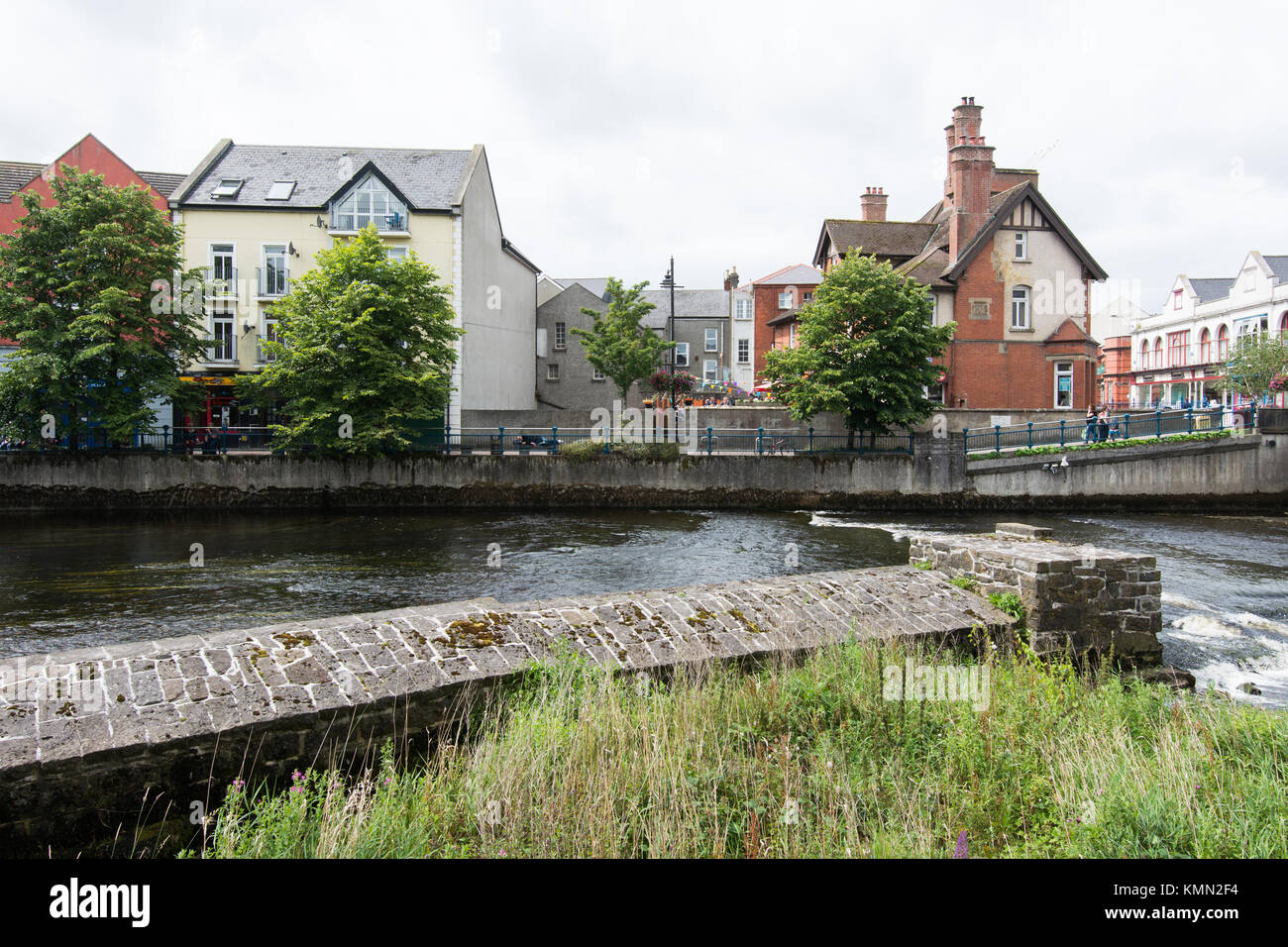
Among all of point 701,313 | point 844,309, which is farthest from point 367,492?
point 701,313

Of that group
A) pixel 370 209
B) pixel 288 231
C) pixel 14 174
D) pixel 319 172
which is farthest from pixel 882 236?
pixel 14 174

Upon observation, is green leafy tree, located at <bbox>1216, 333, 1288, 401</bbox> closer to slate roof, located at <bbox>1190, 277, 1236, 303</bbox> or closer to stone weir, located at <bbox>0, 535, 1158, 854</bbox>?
slate roof, located at <bbox>1190, 277, 1236, 303</bbox>

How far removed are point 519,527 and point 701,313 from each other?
145 feet

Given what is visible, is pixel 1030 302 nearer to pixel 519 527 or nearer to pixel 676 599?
pixel 519 527

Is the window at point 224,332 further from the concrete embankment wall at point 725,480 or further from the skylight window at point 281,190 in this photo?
the concrete embankment wall at point 725,480

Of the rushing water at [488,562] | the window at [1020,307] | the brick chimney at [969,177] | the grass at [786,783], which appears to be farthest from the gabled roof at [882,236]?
the grass at [786,783]

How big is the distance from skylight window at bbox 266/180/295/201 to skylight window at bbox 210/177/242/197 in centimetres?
156

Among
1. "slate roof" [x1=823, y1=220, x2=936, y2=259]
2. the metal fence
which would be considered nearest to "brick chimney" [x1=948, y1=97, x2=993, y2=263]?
"slate roof" [x1=823, y1=220, x2=936, y2=259]

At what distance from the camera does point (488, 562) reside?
18.3 metres

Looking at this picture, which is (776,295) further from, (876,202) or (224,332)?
(224,332)

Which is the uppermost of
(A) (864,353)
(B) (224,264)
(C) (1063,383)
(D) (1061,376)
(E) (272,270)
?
(B) (224,264)

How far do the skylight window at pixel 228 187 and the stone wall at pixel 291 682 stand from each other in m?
40.9

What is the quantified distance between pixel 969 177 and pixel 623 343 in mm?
20933

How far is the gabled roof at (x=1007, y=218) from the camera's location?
40875mm
